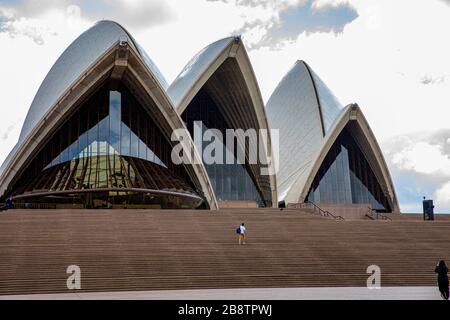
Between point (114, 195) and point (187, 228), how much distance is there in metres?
11.5

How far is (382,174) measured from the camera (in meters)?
38.2

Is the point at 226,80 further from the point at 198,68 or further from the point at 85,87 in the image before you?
the point at 85,87

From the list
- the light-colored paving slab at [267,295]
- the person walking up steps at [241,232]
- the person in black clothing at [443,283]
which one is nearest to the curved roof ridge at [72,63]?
the person walking up steps at [241,232]

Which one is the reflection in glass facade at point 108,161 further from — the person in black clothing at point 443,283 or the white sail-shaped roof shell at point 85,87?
the person in black clothing at point 443,283

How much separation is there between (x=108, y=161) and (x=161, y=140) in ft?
12.1

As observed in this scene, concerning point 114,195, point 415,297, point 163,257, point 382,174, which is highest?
point 382,174

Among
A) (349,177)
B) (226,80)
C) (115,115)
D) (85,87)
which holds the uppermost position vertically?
(226,80)

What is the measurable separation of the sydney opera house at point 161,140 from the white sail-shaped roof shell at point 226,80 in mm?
66

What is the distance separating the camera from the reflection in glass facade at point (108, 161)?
27.6 m

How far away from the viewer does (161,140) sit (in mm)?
31594

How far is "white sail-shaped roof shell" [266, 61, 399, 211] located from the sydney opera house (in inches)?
3.2

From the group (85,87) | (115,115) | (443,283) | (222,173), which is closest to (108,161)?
(115,115)
